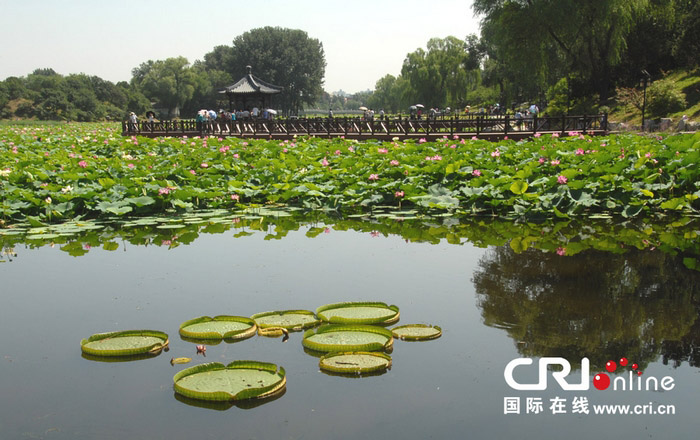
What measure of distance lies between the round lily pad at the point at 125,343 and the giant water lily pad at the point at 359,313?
103 centimetres

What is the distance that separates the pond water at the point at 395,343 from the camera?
114 inches

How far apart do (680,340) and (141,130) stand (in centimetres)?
2963

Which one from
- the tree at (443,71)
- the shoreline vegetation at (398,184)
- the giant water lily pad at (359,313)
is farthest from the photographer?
the tree at (443,71)

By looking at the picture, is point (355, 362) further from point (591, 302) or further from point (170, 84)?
point (170, 84)

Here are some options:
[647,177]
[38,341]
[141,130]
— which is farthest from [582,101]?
[38,341]

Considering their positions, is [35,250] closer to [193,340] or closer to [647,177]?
[193,340]

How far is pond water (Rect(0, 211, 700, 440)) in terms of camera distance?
289 centimetres

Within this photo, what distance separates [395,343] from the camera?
149 inches

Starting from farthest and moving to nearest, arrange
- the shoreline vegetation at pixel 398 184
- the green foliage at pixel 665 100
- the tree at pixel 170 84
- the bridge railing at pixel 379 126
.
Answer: the tree at pixel 170 84 < the green foliage at pixel 665 100 < the bridge railing at pixel 379 126 < the shoreline vegetation at pixel 398 184

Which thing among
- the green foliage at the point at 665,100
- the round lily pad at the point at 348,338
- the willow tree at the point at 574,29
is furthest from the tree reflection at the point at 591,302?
the willow tree at the point at 574,29

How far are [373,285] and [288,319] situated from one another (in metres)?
1.10

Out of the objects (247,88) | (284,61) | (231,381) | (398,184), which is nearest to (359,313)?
(231,381)

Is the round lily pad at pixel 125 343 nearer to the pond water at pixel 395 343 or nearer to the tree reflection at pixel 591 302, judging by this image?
the pond water at pixel 395 343

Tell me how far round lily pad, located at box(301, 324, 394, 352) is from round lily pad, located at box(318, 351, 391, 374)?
62 millimetres
